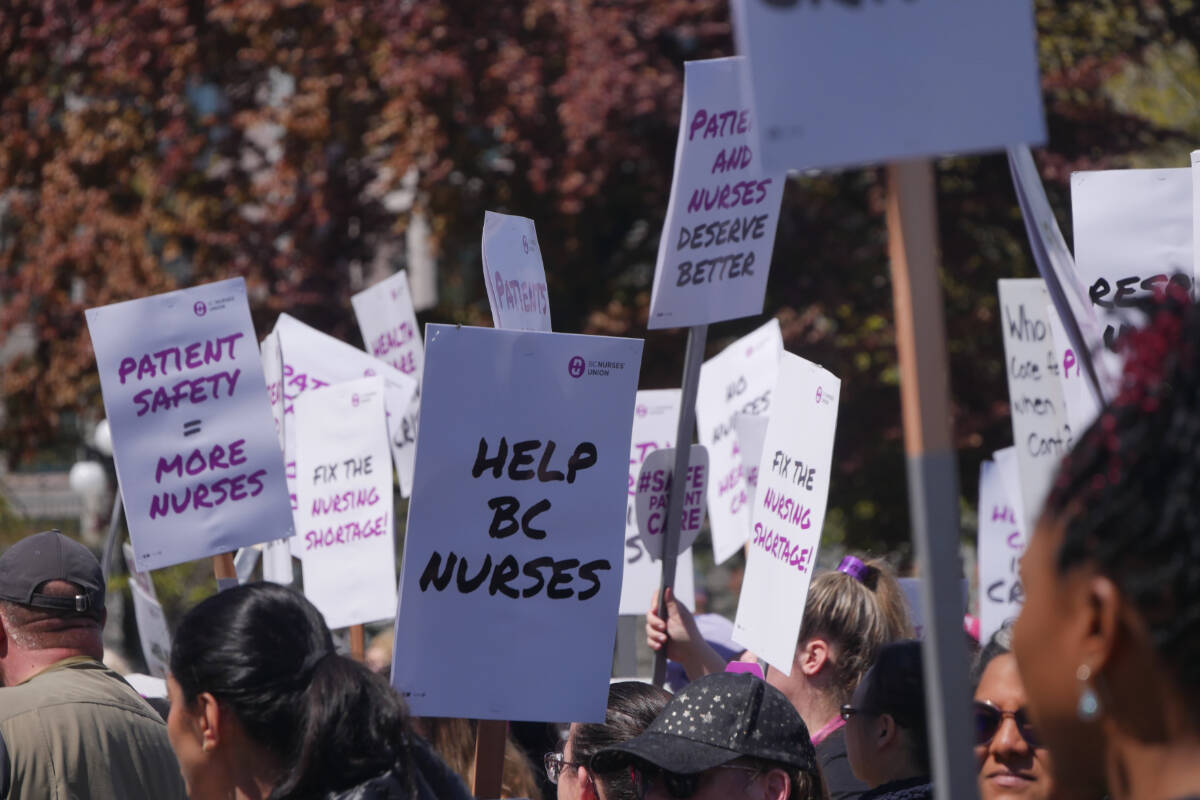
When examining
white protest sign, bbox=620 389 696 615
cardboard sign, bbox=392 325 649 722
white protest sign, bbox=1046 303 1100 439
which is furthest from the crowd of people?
white protest sign, bbox=1046 303 1100 439

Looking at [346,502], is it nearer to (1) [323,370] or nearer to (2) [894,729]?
(1) [323,370]

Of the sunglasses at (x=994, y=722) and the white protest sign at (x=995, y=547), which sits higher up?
the sunglasses at (x=994, y=722)

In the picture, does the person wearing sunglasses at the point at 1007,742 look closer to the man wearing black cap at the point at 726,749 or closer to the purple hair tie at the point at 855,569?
the man wearing black cap at the point at 726,749

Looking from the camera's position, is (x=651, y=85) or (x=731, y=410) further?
(x=651, y=85)

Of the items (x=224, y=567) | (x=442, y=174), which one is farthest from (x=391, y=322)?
(x=442, y=174)

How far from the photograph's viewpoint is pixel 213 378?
15.6 feet

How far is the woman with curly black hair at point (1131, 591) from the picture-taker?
142 cm

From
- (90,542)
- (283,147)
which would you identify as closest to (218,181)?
(283,147)

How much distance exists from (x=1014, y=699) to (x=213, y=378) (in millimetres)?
2804

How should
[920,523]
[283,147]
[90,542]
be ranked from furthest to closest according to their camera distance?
[90,542] → [283,147] → [920,523]

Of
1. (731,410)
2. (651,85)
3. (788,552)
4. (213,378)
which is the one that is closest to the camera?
(788,552)

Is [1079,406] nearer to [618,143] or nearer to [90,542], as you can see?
[618,143]

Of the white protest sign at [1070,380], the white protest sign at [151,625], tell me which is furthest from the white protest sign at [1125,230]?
the white protest sign at [151,625]

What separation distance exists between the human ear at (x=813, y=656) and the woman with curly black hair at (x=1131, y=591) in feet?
8.59
